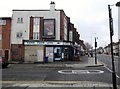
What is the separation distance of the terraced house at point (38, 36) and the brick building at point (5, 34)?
0.71 metres

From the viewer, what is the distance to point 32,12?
49.1m

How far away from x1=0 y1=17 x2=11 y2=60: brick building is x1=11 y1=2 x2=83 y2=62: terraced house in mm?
710

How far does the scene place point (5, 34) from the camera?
4878 centimetres

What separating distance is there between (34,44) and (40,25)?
12.0 ft

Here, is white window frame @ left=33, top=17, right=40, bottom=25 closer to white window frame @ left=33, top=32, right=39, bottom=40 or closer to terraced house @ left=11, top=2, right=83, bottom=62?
terraced house @ left=11, top=2, right=83, bottom=62

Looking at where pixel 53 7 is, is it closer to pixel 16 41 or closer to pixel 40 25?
pixel 40 25

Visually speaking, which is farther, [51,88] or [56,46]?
[56,46]

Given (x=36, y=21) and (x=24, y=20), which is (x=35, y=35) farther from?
(x=24, y=20)

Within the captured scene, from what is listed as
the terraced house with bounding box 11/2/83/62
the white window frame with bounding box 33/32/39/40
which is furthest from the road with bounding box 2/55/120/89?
the white window frame with bounding box 33/32/39/40

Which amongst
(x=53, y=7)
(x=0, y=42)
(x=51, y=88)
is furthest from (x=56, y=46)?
(x=51, y=88)

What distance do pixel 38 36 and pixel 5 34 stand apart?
19.1ft

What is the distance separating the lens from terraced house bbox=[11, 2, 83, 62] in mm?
47688

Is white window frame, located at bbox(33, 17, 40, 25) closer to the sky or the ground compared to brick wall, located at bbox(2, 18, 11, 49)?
closer to the sky

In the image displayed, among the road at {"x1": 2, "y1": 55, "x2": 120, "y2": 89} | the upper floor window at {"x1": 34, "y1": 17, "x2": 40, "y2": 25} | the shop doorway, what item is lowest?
the road at {"x1": 2, "y1": 55, "x2": 120, "y2": 89}
